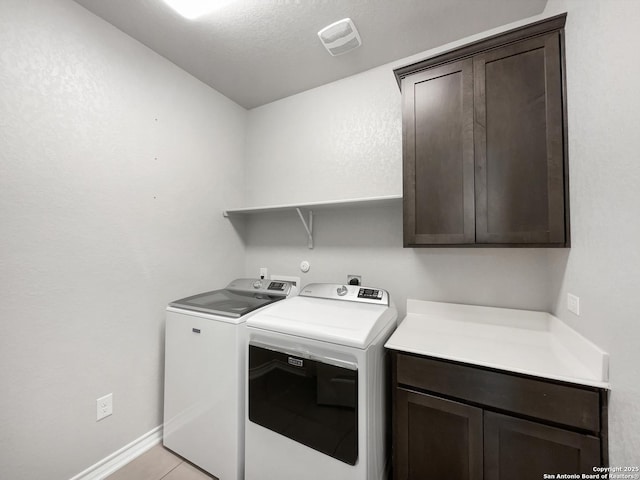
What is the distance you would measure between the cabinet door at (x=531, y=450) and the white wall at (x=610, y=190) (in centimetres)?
8

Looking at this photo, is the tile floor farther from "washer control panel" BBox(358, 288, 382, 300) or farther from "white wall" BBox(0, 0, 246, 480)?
"washer control panel" BBox(358, 288, 382, 300)

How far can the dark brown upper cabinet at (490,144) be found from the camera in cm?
120

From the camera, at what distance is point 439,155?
142 centimetres

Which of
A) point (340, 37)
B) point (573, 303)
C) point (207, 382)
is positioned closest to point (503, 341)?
point (573, 303)

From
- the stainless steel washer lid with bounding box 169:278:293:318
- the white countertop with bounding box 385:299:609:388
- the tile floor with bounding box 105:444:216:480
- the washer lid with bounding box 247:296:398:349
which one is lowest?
the tile floor with bounding box 105:444:216:480

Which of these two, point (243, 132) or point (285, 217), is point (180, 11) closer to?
point (243, 132)

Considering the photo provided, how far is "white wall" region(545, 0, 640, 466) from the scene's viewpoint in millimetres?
804

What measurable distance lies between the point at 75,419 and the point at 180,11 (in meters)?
2.37

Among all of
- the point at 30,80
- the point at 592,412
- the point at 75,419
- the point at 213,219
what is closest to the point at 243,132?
the point at 213,219

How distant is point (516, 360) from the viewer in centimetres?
111

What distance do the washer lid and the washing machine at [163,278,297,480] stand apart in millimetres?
185

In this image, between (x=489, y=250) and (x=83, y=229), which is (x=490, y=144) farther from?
(x=83, y=229)

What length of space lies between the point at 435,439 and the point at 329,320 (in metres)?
0.71

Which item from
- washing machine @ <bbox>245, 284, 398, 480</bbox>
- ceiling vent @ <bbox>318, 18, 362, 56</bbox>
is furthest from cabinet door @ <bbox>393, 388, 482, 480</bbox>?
ceiling vent @ <bbox>318, 18, 362, 56</bbox>
